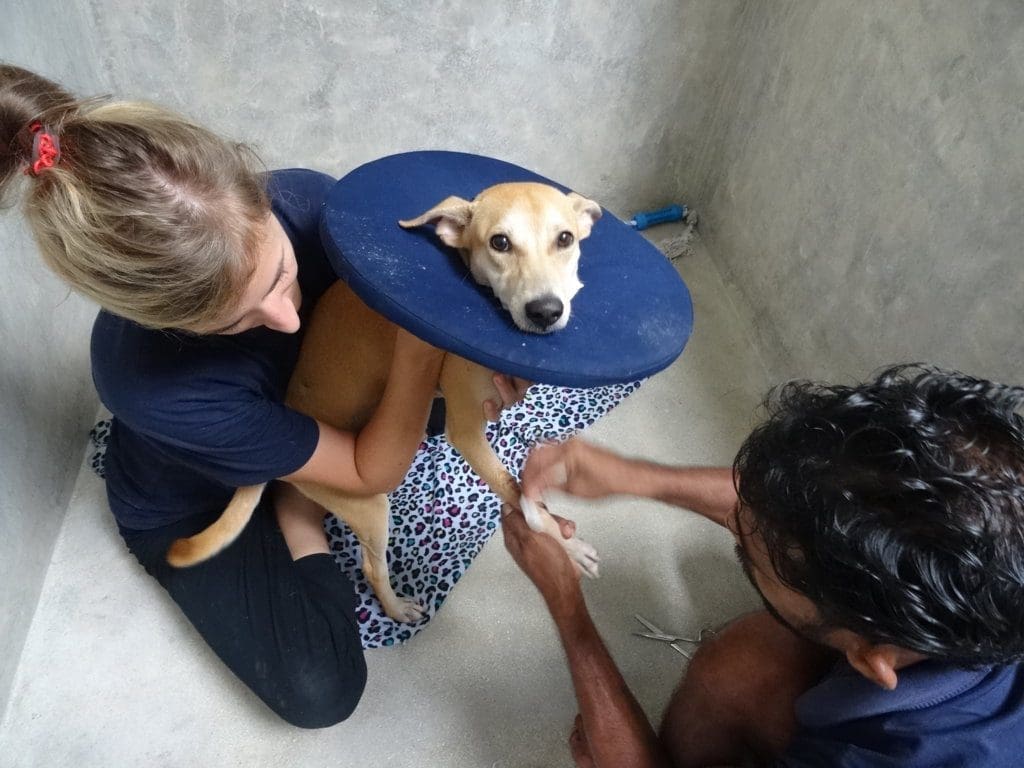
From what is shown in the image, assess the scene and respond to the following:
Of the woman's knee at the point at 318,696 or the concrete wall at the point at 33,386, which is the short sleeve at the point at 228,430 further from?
the concrete wall at the point at 33,386

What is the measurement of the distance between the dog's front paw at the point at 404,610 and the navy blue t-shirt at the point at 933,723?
1.02 m

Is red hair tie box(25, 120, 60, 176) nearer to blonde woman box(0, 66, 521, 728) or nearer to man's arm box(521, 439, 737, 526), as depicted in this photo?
blonde woman box(0, 66, 521, 728)

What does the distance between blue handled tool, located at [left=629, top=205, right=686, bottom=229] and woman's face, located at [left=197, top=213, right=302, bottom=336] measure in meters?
1.95

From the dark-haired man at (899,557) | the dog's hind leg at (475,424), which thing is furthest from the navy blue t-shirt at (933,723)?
the dog's hind leg at (475,424)

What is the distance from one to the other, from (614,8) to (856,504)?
6.95 ft

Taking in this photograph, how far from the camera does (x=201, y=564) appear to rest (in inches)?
62.0

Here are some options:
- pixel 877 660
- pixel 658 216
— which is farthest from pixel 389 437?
pixel 658 216

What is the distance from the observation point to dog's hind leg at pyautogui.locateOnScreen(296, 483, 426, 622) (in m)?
1.50

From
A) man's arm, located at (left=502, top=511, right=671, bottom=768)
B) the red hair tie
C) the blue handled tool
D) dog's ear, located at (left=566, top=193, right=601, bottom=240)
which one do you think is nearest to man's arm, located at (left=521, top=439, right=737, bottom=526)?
man's arm, located at (left=502, top=511, right=671, bottom=768)

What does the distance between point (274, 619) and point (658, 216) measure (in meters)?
2.16

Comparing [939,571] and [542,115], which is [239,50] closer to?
[542,115]

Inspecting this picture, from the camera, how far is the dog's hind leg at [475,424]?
141cm

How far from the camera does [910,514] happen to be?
31.6 inches

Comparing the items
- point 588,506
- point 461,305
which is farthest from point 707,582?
point 461,305
